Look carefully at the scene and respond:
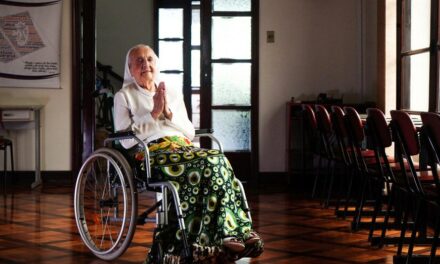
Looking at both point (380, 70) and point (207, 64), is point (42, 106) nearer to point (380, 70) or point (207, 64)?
point (207, 64)

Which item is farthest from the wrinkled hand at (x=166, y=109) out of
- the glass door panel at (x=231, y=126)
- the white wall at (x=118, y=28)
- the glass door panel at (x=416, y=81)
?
the white wall at (x=118, y=28)

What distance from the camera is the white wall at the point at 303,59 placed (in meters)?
7.18

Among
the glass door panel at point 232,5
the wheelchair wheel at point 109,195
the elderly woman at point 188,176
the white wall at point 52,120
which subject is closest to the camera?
the elderly woman at point 188,176

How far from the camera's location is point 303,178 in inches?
269

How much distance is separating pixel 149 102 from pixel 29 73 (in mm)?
3608

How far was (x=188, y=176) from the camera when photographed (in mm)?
3520

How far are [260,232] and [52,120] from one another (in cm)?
340

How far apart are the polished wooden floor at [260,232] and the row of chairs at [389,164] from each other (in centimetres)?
17

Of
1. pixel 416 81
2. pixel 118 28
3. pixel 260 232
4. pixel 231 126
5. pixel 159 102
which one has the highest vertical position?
pixel 118 28

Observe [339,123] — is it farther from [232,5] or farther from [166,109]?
[232,5]

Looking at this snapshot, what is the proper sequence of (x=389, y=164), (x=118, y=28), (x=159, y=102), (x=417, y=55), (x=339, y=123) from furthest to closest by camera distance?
(x=118, y=28), (x=417, y=55), (x=339, y=123), (x=389, y=164), (x=159, y=102)

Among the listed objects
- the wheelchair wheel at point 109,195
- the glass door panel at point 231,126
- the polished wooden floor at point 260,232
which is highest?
the glass door panel at point 231,126

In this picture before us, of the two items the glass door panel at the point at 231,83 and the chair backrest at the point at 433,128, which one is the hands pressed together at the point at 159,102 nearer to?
the chair backrest at the point at 433,128

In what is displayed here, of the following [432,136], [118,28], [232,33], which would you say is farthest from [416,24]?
[118,28]
